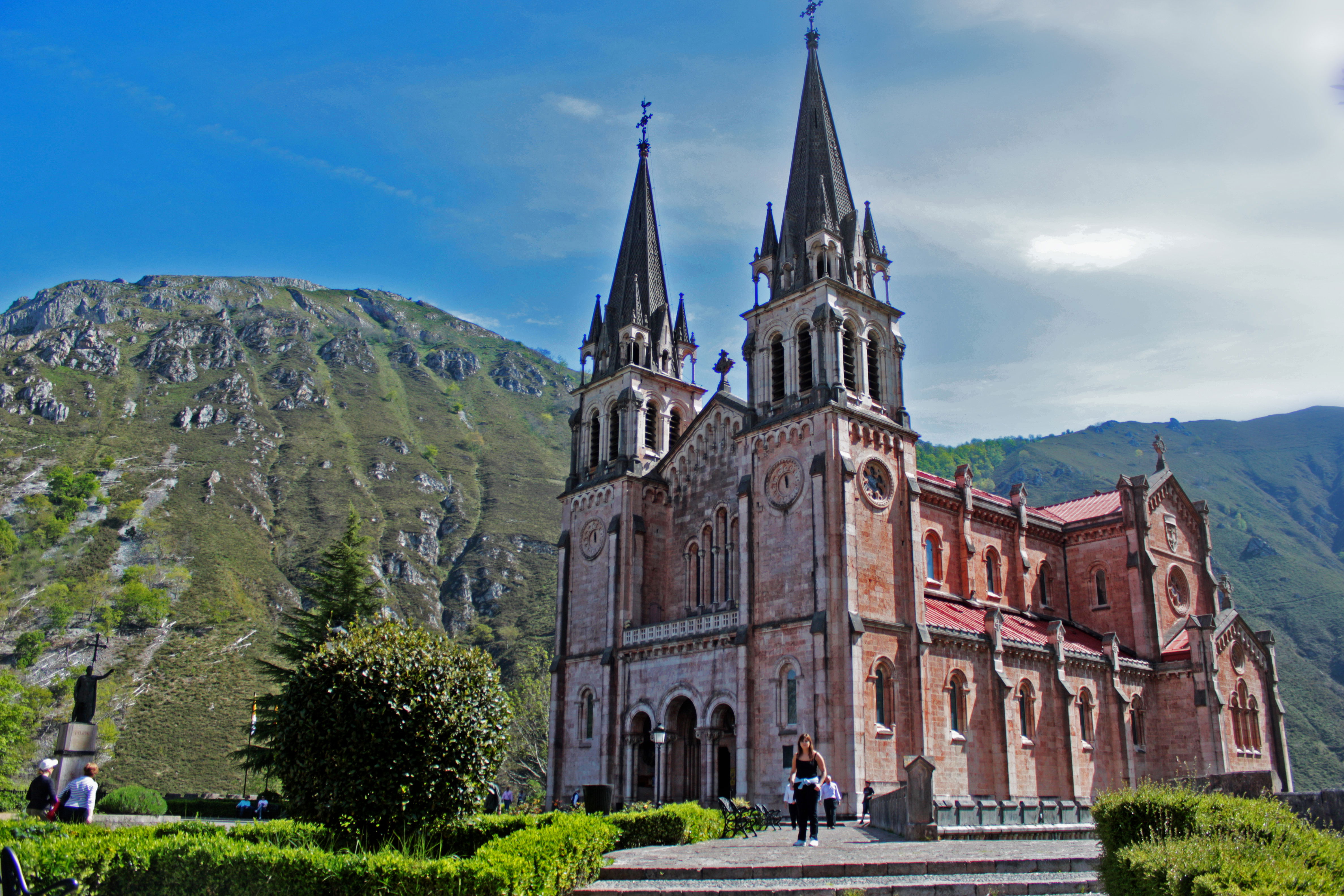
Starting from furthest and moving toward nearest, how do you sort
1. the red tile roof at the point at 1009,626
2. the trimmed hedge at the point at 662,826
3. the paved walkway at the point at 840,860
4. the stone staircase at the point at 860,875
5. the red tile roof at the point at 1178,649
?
the red tile roof at the point at 1178,649 < the red tile roof at the point at 1009,626 < the trimmed hedge at the point at 662,826 < the paved walkway at the point at 840,860 < the stone staircase at the point at 860,875

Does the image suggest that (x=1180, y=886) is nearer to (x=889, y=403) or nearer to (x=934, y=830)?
(x=934, y=830)

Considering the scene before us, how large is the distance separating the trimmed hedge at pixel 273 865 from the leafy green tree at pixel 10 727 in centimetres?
3133

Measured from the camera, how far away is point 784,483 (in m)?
35.4

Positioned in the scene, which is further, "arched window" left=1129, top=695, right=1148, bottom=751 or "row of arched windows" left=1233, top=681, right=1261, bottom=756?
"row of arched windows" left=1233, top=681, right=1261, bottom=756

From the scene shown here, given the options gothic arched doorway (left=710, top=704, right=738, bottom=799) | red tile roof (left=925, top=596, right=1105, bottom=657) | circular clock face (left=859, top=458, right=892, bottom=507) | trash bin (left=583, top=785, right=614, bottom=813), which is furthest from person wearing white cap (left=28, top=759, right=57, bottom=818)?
red tile roof (left=925, top=596, right=1105, bottom=657)

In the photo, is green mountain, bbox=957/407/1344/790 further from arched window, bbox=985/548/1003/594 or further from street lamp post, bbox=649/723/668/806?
street lamp post, bbox=649/723/668/806

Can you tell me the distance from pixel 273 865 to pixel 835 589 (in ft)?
74.6

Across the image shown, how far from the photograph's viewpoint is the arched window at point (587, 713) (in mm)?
40375

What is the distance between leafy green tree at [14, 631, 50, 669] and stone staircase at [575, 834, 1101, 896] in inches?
3520

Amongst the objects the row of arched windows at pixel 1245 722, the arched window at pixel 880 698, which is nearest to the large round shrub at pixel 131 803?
the arched window at pixel 880 698

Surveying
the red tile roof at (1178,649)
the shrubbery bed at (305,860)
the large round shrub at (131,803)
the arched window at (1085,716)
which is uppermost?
the red tile roof at (1178,649)

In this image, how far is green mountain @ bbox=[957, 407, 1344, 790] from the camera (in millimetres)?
89875

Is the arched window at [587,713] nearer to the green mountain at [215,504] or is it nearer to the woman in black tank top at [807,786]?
the woman in black tank top at [807,786]

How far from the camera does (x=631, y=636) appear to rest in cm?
3912
